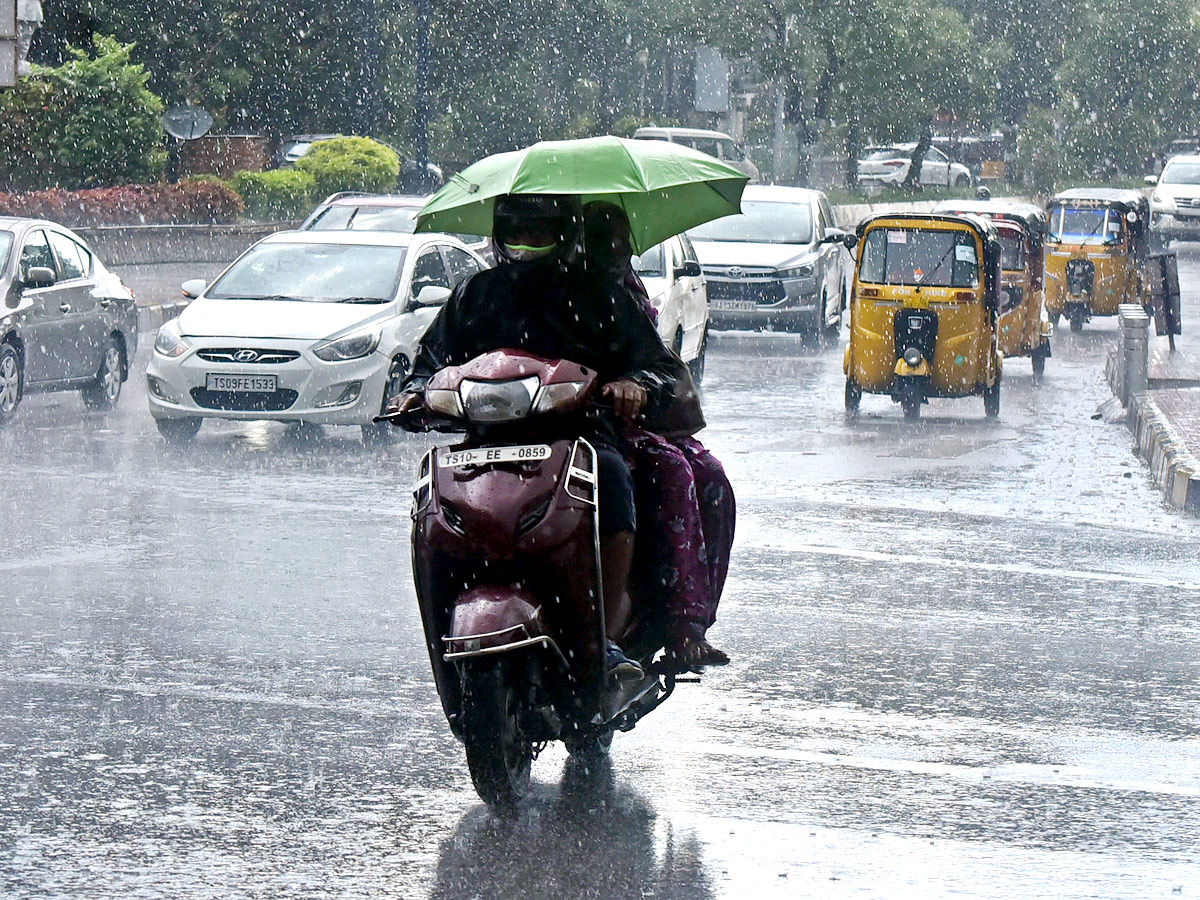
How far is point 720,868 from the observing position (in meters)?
5.12

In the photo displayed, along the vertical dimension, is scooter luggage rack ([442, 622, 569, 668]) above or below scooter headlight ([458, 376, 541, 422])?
below

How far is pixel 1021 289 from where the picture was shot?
19.9m

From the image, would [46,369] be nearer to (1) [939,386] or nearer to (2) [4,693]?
(1) [939,386]

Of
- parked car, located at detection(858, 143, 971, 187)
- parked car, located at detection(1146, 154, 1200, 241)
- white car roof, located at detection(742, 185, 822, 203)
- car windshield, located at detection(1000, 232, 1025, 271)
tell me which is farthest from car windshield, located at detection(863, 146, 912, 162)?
car windshield, located at detection(1000, 232, 1025, 271)

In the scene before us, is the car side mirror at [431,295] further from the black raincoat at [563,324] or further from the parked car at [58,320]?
the black raincoat at [563,324]

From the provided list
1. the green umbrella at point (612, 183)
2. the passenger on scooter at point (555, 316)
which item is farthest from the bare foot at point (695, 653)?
the green umbrella at point (612, 183)

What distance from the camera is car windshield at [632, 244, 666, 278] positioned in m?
18.8

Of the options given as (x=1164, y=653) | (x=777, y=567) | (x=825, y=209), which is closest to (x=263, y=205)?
(x=825, y=209)

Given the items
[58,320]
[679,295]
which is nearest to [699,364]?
[679,295]

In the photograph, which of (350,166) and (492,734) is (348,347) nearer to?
(492,734)

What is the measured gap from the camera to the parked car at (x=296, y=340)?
14.1 metres

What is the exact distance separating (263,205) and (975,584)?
86.1ft

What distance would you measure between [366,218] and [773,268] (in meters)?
4.62

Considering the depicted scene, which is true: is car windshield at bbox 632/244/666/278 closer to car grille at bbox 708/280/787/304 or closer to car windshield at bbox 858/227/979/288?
car windshield at bbox 858/227/979/288
